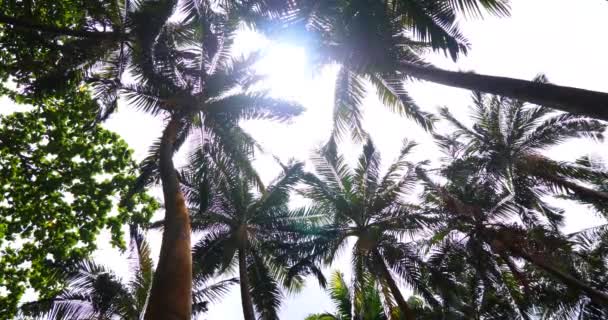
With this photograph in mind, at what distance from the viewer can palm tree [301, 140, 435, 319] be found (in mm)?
12445

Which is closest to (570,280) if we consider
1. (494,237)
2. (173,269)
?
(494,237)

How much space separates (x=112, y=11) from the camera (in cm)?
926

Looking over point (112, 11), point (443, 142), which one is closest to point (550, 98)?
point (112, 11)

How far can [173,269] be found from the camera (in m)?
4.68

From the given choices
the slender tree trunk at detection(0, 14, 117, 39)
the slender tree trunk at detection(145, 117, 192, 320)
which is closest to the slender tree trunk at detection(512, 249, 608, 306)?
the slender tree trunk at detection(145, 117, 192, 320)

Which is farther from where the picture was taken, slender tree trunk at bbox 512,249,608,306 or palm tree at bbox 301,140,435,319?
palm tree at bbox 301,140,435,319

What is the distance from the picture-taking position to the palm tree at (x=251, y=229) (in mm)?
13352

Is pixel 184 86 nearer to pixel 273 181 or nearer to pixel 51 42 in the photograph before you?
pixel 51 42

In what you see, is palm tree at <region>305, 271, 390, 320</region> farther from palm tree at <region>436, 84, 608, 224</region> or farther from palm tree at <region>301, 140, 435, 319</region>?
palm tree at <region>436, 84, 608, 224</region>

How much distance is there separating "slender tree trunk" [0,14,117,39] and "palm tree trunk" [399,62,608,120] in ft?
22.0

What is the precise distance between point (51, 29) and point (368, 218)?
34.0 ft

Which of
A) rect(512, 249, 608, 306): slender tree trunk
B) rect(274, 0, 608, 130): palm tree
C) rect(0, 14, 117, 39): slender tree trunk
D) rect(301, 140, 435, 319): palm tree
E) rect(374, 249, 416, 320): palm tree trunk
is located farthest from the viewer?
rect(301, 140, 435, 319): palm tree

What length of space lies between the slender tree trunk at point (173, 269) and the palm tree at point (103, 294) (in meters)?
5.75

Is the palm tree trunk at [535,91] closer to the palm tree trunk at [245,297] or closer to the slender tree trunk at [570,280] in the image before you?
the slender tree trunk at [570,280]
